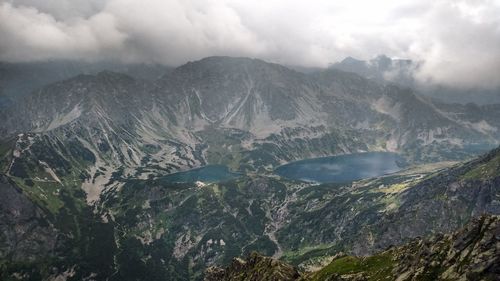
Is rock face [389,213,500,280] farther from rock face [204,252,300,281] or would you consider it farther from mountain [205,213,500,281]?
rock face [204,252,300,281]

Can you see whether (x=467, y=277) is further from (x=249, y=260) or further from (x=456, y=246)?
(x=249, y=260)

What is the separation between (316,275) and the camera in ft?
509

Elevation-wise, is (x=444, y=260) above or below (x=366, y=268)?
above

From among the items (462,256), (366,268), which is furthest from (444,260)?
(366,268)

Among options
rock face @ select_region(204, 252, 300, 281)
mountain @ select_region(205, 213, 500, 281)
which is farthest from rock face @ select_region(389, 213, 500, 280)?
rock face @ select_region(204, 252, 300, 281)

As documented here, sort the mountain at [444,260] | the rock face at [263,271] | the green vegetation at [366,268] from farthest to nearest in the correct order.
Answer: the rock face at [263,271]
the green vegetation at [366,268]
the mountain at [444,260]

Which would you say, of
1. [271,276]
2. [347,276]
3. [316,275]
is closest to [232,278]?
[271,276]

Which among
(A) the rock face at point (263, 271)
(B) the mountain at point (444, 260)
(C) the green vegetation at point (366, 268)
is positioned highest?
(B) the mountain at point (444, 260)

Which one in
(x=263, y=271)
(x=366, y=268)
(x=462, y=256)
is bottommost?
(x=263, y=271)

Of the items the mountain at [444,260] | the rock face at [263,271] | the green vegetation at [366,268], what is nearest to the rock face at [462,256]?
the mountain at [444,260]

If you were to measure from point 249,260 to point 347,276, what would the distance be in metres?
65.9

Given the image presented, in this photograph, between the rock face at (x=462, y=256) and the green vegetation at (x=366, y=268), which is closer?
the rock face at (x=462, y=256)

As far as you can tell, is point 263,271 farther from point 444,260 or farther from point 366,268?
point 444,260

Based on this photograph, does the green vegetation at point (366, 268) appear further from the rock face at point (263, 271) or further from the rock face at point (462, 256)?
the rock face at point (263, 271)
